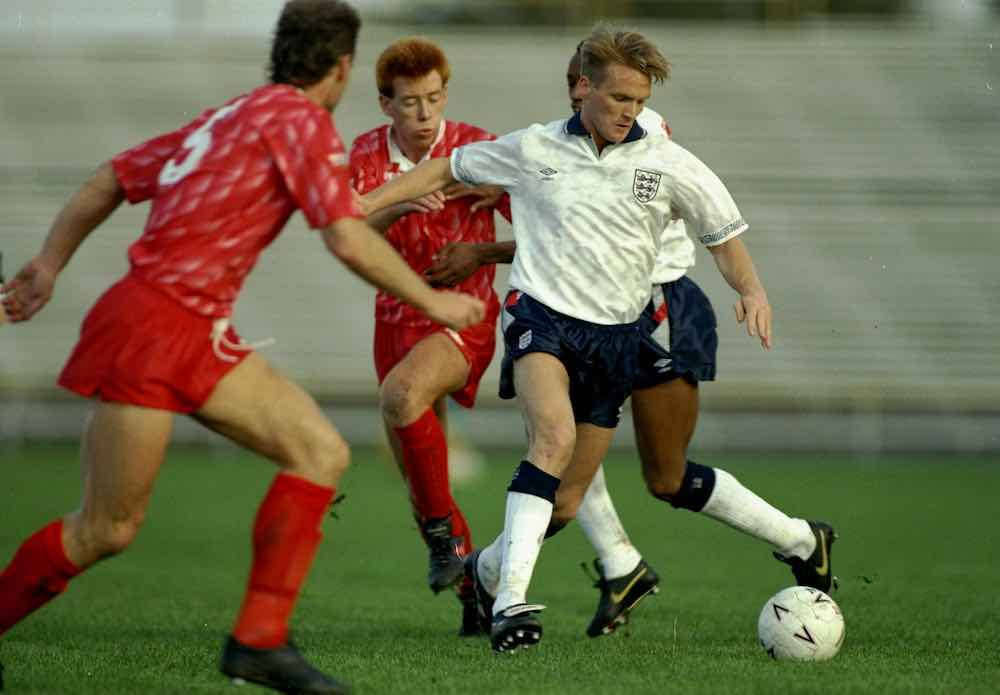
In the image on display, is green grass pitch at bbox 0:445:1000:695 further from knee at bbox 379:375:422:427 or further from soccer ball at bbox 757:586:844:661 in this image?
knee at bbox 379:375:422:427

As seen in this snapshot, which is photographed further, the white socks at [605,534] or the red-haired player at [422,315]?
the white socks at [605,534]

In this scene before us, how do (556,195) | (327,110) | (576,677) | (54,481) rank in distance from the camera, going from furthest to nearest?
1. (54,481)
2. (556,195)
3. (576,677)
4. (327,110)

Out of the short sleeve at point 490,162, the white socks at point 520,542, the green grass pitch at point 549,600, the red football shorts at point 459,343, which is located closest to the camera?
the green grass pitch at point 549,600

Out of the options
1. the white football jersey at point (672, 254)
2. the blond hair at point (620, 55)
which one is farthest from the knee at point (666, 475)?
the blond hair at point (620, 55)

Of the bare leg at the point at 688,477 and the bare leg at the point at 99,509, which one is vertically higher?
the bare leg at the point at 99,509

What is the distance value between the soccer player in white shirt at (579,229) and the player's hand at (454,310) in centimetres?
132

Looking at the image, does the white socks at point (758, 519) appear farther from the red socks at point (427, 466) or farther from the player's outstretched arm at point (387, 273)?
the player's outstretched arm at point (387, 273)

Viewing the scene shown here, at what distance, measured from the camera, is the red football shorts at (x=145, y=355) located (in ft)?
14.8

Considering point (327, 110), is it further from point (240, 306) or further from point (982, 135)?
point (982, 135)

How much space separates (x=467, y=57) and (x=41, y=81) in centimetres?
629

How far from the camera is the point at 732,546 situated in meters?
12.2

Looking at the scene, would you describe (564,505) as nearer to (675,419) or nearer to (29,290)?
(675,419)

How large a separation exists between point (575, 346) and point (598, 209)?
1.77ft

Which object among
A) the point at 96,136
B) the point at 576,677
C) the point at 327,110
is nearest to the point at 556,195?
the point at 327,110
